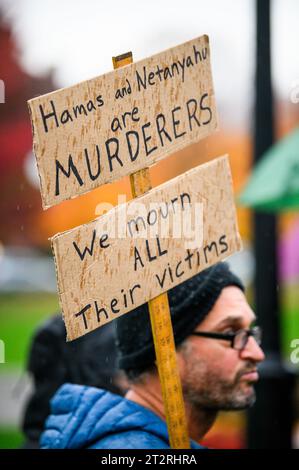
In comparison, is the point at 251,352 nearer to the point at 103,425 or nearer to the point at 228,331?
the point at 228,331

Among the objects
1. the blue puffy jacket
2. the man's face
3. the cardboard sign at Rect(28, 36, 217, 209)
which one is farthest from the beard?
the cardboard sign at Rect(28, 36, 217, 209)

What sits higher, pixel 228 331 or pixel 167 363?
pixel 228 331

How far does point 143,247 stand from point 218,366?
482 millimetres

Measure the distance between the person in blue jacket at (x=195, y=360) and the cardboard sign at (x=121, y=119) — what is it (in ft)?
1.47

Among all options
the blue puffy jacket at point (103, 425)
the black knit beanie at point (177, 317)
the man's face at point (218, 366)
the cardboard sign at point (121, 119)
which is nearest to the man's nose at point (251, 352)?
the man's face at point (218, 366)

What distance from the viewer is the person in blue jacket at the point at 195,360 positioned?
238 centimetres

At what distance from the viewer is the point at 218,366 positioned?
7.91ft

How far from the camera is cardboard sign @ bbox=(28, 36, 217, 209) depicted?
1.97 m

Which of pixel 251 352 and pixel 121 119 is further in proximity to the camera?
pixel 251 352

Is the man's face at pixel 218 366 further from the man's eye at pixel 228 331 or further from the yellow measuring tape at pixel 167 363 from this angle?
the yellow measuring tape at pixel 167 363

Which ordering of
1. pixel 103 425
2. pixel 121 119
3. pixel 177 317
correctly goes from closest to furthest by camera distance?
pixel 121 119, pixel 103 425, pixel 177 317

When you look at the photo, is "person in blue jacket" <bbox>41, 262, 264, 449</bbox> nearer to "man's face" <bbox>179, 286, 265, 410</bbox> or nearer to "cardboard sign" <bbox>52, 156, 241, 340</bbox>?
"man's face" <bbox>179, 286, 265, 410</bbox>

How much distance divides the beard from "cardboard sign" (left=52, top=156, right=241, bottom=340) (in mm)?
330

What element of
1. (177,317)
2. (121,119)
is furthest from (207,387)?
(121,119)
